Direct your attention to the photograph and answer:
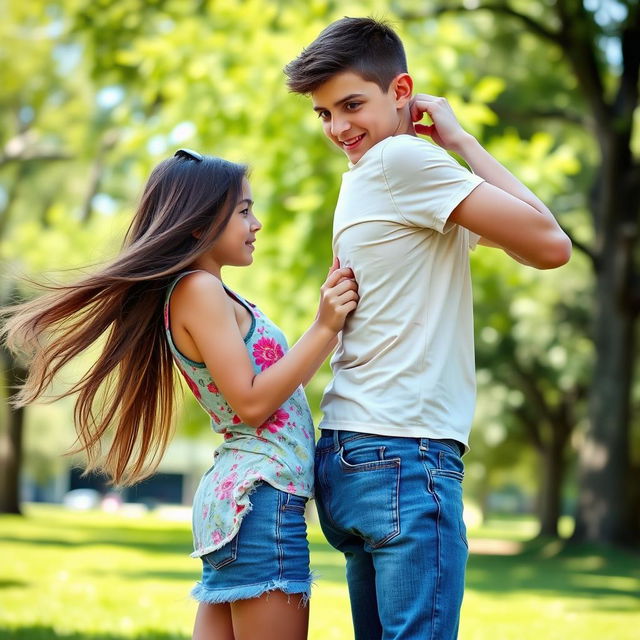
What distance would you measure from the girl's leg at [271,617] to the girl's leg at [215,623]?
0.56ft

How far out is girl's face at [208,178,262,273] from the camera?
2980 mm

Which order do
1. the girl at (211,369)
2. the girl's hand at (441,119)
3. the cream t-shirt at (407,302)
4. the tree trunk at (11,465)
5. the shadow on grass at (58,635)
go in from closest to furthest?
the cream t-shirt at (407,302) < the girl at (211,369) < the girl's hand at (441,119) < the shadow on grass at (58,635) < the tree trunk at (11,465)

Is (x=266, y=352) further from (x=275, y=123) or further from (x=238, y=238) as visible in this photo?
(x=275, y=123)

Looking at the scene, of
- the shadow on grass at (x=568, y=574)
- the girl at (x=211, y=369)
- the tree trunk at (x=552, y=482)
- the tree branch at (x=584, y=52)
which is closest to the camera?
the girl at (x=211, y=369)

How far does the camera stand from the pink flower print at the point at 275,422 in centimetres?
282

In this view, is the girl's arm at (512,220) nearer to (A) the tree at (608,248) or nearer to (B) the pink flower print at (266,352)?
(B) the pink flower print at (266,352)

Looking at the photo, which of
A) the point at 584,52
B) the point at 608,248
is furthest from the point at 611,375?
the point at 584,52

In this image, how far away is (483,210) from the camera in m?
2.59

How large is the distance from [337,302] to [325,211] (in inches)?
332

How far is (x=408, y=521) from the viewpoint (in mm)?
2525

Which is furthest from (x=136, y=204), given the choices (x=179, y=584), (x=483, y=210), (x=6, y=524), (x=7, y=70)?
(x=7, y=70)

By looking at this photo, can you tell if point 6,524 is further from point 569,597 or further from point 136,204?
point 136,204

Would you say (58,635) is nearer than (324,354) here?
No

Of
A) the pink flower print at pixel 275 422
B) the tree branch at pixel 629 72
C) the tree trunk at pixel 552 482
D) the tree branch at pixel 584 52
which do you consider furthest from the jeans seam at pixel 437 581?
the tree trunk at pixel 552 482
